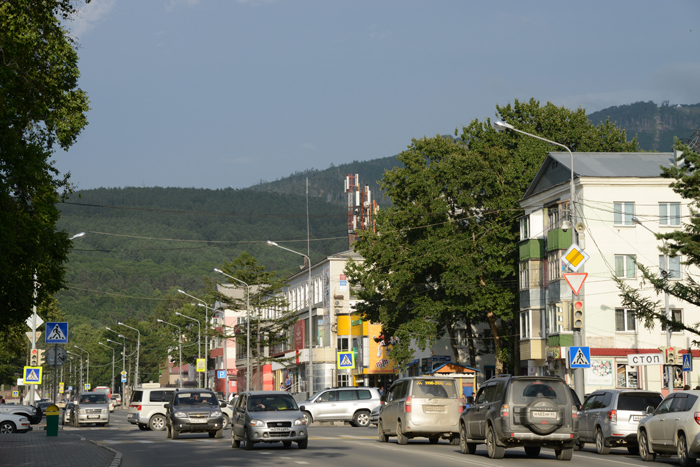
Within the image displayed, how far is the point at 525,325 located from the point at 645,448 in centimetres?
3320

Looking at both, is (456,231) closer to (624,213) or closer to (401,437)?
(624,213)

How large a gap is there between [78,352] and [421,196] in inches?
6039

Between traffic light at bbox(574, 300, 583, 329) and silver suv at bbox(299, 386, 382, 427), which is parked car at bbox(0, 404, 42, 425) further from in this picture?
traffic light at bbox(574, 300, 583, 329)

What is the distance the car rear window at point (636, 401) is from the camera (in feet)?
81.3

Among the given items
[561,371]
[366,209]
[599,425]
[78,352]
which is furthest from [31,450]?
[78,352]

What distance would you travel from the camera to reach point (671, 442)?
1991 cm

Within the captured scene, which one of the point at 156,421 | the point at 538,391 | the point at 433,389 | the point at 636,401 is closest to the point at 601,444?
the point at 636,401

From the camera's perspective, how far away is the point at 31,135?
26312 mm

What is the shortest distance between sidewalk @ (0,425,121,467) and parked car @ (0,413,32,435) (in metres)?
10.0

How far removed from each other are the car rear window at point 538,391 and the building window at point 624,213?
107ft

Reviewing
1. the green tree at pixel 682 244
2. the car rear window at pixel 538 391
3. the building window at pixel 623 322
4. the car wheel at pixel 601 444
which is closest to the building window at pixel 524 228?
the building window at pixel 623 322

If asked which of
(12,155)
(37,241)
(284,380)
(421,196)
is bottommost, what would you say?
(284,380)

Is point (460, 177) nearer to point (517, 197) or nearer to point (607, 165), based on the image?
point (517, 197)

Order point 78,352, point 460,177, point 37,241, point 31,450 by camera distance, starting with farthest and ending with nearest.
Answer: point 78,352 < point 460,177 < point 31,450 < point 37,241
